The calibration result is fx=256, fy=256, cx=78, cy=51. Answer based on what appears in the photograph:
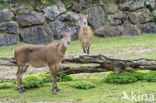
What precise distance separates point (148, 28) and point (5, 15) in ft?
38.6

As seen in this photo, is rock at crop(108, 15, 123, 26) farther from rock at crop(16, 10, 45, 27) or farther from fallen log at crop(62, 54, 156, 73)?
fallen log at crop(62, 54, 156, 73)

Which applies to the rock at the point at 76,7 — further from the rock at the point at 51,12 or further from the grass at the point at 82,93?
the grass at the point at 82,93

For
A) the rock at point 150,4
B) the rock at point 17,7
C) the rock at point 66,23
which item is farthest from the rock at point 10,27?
the rock at point 150,4

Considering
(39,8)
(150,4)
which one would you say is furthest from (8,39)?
(150,4)

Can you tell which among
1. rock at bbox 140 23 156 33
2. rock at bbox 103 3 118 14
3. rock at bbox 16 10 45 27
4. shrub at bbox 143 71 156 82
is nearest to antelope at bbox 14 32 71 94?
shrub at bbox 143 71 156 82

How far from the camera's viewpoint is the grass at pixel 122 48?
14180 mm

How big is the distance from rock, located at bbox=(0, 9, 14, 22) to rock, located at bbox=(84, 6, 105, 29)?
623 cm

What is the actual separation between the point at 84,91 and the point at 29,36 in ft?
39.3

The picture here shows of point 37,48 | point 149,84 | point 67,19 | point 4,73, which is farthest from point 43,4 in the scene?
point 149,84

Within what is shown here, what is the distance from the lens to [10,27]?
61.5ft

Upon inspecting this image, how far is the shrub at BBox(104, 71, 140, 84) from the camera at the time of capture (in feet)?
28.1

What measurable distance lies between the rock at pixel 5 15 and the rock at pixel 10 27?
486mm

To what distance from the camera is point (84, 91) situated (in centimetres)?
809

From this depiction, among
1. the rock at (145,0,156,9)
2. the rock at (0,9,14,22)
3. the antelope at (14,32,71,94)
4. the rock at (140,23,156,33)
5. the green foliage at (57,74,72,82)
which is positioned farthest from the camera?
the rock at (145,0,156,9)
